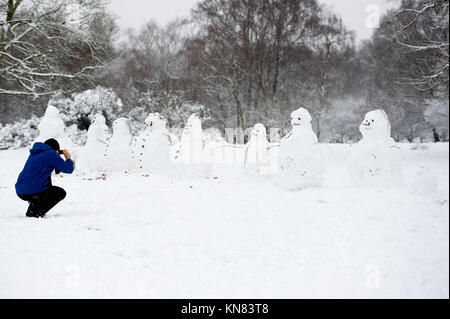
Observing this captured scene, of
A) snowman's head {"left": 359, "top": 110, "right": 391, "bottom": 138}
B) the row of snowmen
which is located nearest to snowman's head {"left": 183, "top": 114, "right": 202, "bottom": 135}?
the row of snowmen

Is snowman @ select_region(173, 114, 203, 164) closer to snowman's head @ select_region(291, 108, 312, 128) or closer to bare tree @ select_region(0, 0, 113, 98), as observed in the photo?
snowman's head @ select_region(291, 108, 312, 128)

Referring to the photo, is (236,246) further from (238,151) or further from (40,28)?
(40,28)

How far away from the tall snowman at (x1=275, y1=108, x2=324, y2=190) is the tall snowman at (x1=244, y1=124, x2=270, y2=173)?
1681 mm

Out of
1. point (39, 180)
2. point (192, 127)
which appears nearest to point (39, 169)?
point (39, 180)

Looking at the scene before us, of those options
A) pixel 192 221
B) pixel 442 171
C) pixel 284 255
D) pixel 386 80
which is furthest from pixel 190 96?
pixel 284 255

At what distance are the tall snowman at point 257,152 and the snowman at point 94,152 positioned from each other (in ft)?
17.9

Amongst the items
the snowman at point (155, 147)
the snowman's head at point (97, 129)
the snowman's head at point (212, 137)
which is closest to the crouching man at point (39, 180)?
the snowman at point (155, 147)

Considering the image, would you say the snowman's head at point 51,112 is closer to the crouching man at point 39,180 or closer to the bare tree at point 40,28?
the bare tree at point 40,28

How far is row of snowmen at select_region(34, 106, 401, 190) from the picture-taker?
7465 millimetres

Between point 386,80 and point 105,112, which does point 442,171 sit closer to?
point 386,80

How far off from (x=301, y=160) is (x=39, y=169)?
5.35 m

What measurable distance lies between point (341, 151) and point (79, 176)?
1044 cm
